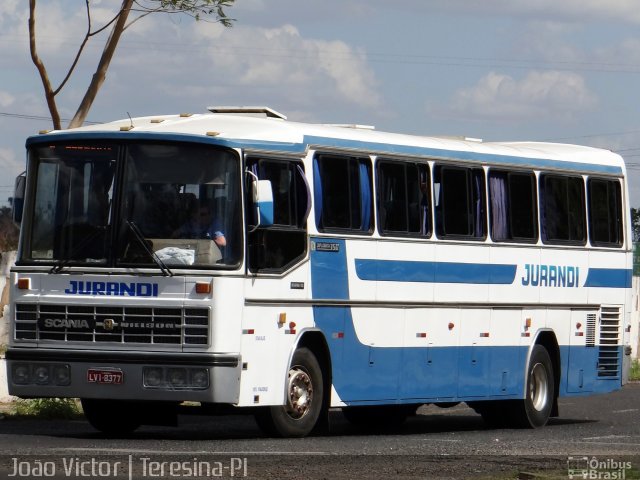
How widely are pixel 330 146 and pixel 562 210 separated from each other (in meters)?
4.96

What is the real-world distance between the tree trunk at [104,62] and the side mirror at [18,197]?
4959 millimetres

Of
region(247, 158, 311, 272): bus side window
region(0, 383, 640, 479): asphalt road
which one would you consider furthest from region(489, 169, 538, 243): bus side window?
region(247, 158, 311, 272): bus side window

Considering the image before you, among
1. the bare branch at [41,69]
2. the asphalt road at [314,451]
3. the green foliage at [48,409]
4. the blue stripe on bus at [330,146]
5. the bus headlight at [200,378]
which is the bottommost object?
the asphalt road at [314,451]

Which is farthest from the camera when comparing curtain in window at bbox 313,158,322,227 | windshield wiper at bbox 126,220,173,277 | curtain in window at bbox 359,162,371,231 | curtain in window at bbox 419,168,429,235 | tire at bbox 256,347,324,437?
curtain in window at bbox 419,168,429,235

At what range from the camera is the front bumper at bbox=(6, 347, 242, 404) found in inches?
600

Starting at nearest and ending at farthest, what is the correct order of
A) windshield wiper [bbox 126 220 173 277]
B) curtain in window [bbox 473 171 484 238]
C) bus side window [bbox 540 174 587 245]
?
windshield wiper [bbox 126 220 173 277] → curtain in window [bbox 473 171 484 238] → bus side window [bbox 540 174 587 245]

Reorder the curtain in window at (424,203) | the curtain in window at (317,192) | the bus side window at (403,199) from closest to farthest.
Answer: the curtain in window at (317,192)
the bus side window at (403,199)
the curtain in window at (424,203)

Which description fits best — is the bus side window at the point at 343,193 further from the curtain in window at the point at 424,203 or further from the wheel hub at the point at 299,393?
the wheel hub at the point at 299,393

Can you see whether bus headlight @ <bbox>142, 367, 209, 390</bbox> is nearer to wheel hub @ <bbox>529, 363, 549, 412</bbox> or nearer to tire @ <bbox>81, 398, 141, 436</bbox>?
tire @ <bbox>81, 398, 141, 436</bbox>

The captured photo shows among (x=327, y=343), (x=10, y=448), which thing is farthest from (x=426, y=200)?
(x=10, y=448)

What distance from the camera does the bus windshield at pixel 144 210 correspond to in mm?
15516

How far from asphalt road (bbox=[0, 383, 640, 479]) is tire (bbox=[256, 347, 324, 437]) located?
19 centimetres

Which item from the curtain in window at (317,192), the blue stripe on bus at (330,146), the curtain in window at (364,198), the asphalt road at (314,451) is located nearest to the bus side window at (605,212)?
the blue stripe on bus at (330,146)

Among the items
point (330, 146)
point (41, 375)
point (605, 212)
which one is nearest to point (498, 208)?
point (605, 212)
